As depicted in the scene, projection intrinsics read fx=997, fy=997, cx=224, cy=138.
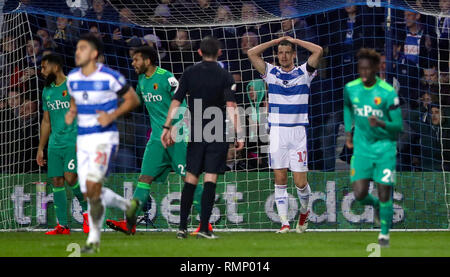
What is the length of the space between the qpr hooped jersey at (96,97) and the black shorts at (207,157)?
180 cm

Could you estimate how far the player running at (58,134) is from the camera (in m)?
13.8

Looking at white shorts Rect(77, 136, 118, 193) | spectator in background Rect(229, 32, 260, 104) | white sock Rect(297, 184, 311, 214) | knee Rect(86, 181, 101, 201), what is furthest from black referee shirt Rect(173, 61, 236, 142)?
spectator in background Rect(229, 32, 260, 104)

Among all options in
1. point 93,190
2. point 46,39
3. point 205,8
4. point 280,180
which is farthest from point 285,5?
point 93,190

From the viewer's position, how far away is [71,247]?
Answer: 34.5ft

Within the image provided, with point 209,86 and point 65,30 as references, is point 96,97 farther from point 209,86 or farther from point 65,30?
point 65,30

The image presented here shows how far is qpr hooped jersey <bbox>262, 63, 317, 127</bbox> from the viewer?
13.8 meters

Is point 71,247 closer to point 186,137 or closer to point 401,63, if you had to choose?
point 186,137

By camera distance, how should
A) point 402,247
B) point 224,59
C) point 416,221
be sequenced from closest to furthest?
1. point 402,247
2. point 416,221
3. point 224,59

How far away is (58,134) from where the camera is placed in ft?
45.6

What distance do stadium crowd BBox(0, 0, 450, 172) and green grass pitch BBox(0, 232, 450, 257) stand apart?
2.53 m

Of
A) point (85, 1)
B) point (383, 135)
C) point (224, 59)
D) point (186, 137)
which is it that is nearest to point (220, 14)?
point (224, 59)

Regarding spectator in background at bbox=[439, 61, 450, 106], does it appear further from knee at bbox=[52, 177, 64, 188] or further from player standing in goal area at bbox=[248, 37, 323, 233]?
knee at bbox=[52, 177, 64, 188]

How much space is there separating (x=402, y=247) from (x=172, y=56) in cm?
667

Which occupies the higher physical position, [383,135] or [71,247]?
[383,135]
